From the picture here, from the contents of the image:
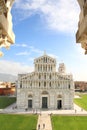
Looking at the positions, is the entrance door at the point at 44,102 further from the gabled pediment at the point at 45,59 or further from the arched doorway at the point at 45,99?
the gabled pediment at the point at 45,59

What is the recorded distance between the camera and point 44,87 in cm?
5072

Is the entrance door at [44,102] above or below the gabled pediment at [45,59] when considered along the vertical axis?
below

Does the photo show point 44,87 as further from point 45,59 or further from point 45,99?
point 45,59

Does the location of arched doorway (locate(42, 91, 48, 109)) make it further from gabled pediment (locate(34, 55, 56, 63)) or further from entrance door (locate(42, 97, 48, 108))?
gabled pediment (locate(34, 55, 56, 63))

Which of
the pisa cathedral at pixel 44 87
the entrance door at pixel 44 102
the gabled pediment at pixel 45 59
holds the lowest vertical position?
the entrance door at pixel 44 102

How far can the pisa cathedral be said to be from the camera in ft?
163

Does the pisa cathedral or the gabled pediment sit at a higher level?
the gabled pediment

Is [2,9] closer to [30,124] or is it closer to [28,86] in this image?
[30,124]

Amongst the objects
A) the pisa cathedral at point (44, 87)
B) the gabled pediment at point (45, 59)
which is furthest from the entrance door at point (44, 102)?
the gabled pediment at point (45, 59)

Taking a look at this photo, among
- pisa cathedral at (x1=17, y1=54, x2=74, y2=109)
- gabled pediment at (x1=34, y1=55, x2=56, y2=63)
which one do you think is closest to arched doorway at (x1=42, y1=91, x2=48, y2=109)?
pisa cathedral at (x1=17, y1=54, x2=74, y2=109)

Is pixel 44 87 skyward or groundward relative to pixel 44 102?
skyward

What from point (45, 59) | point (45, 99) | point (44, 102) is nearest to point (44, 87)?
point (45, 99)

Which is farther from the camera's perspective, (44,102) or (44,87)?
(44,87)

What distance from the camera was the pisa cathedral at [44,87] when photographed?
49812mm
